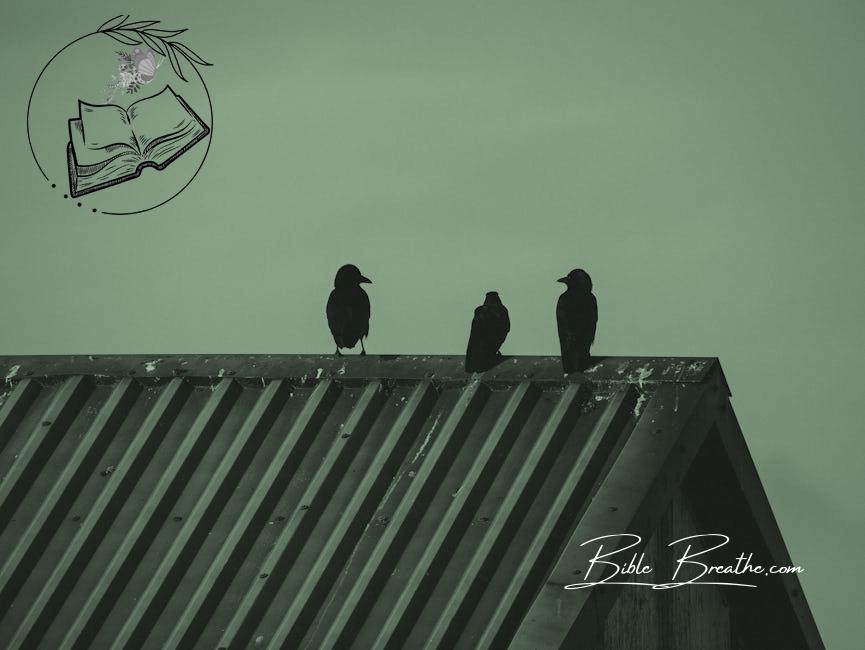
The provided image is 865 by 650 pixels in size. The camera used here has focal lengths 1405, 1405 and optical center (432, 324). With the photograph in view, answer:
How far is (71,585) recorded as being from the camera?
25.7ft

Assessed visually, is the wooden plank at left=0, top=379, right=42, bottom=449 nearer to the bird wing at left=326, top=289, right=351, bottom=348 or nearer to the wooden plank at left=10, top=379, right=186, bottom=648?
the wooden plank at left=10, top=379, right=186, bottom=648

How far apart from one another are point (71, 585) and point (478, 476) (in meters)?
2.36

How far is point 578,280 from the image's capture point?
859 cm

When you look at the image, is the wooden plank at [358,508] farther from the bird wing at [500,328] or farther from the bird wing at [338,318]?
the bird wing at [338,318]

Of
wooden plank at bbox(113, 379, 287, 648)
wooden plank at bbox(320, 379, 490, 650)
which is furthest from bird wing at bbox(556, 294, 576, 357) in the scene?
wooden plank at bbox(113, 379, 287, 648)

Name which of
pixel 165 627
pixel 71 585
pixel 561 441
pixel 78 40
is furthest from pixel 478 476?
pixel 78 40

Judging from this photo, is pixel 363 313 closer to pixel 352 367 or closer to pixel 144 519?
pixel 352 367

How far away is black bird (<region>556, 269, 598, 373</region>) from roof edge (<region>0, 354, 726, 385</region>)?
0.28ft

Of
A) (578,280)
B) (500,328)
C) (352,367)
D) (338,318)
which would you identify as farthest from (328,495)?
→ (338,318)

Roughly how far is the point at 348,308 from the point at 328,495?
2.30 metres

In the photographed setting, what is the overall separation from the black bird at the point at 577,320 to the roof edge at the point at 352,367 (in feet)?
0.28

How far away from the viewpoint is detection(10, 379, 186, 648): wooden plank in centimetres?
768

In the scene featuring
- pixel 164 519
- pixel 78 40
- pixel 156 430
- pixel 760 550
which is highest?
pixel 78 40

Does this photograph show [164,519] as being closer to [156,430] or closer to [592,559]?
[156,430]
